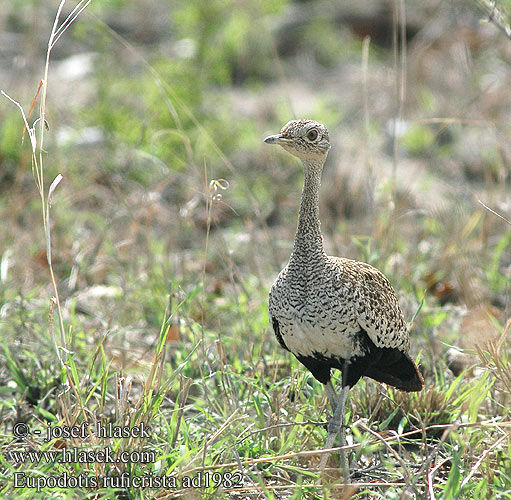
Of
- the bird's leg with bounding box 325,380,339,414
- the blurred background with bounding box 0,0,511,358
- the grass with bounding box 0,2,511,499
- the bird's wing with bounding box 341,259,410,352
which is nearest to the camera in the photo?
the grass with bounding box 0,2,511,499

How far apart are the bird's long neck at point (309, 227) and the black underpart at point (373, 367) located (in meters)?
0.37

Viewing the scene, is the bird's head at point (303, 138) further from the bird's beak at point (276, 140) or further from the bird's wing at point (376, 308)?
the bird's wing at point (376, 308)

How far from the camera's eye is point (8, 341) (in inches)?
150

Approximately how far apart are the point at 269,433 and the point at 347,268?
772 mm

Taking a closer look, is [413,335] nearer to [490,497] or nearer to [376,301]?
[376,301]

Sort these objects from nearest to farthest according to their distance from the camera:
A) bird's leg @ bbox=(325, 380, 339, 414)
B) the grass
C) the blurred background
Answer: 1. the grass
2. bird's leg @ bbox=(325, 380, 339, 414)
3. the blurred background

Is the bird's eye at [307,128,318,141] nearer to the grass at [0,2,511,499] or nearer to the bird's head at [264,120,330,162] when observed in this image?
the bird's head at [264,120,330,162]

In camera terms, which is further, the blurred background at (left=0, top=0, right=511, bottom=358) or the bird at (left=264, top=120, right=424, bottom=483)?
the blurred background at (left=0, top=0, right=511, bottom=358)

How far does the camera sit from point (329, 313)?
2879 mm

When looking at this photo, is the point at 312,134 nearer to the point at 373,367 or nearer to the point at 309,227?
the point at 309,227

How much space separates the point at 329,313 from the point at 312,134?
0.75 metres

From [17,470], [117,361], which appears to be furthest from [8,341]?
[17,470]

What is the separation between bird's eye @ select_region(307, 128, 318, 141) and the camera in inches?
121

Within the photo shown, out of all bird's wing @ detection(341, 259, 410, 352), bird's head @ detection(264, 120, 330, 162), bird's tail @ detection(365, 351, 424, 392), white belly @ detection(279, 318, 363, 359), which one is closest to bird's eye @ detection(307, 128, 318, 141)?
bird's head @ detection(264, 120, 330, 162)
